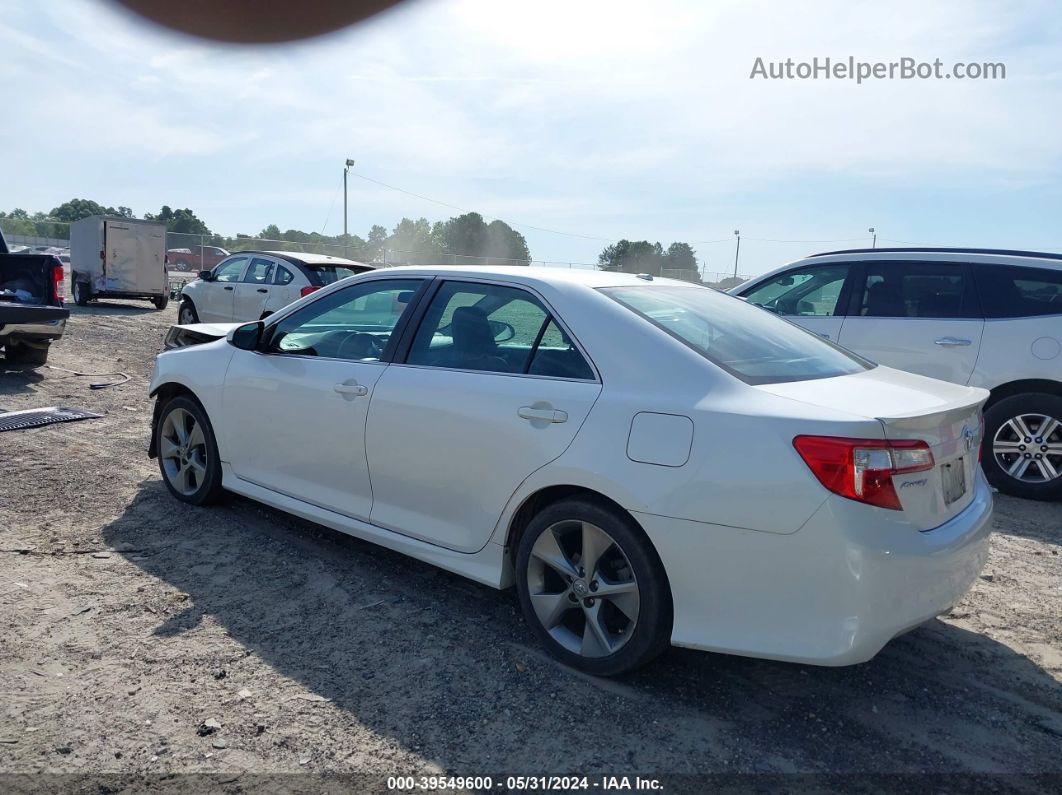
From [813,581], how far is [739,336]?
122 cm

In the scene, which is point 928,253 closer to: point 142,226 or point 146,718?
point 146,718

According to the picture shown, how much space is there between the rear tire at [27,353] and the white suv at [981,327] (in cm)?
872

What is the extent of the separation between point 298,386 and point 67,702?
1.89 metres

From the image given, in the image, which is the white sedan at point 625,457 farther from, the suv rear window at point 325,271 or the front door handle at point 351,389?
the suv rear window at point 325,271

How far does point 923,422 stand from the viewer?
9.64ft

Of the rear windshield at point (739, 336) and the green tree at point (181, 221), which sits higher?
the green tree at point (181, 221)

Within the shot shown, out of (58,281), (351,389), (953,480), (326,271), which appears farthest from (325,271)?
(953,480)

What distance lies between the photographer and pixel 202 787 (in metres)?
2.56

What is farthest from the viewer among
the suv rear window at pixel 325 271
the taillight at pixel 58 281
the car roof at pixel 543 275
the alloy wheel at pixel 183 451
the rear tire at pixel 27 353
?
the suv rear window at pixel 325 271

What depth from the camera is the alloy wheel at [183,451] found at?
5207mm

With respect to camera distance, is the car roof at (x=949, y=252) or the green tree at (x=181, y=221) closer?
the car roof at (x=949, y=252)

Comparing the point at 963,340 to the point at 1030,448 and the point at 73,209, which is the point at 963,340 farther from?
the point at 73,209

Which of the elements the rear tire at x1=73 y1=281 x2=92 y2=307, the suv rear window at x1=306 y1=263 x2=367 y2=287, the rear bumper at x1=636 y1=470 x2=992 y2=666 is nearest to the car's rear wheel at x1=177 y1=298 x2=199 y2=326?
the suv rear window at x1=306 y1=263 x2=367 y2=287

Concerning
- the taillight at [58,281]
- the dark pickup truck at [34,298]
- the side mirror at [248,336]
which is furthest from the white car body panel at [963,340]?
the taillight at [58,281]
